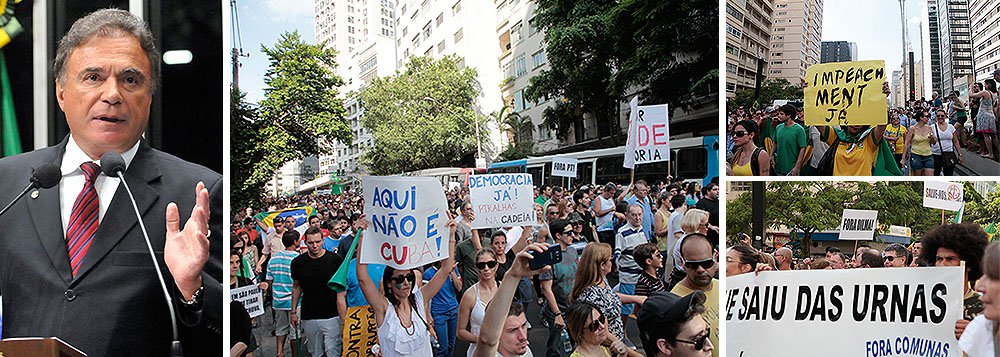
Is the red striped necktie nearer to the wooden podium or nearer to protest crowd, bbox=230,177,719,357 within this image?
the wooden podium

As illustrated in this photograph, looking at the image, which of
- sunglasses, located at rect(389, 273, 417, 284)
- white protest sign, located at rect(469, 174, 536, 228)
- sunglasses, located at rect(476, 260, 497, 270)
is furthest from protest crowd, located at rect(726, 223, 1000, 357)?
sunglasses, located at rect(389, 273, 417, 284)

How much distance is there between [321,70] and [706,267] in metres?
→ 2.37

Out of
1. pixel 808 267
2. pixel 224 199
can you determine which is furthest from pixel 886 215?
pixel 224 199

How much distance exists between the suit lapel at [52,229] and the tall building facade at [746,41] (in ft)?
11.3

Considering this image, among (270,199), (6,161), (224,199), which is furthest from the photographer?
(270,199)

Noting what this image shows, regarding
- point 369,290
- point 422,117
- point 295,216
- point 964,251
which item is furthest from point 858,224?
point 295,216

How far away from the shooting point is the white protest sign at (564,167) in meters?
3.59

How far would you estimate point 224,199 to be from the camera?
3.10 m

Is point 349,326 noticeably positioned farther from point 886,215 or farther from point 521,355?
point 886,215

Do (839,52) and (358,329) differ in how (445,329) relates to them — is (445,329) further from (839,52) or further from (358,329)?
(839,52)

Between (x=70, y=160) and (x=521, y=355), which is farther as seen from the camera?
(x=521, y=355)

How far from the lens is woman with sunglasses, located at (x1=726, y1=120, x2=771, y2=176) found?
3646mm

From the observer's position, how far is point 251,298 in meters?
3.20

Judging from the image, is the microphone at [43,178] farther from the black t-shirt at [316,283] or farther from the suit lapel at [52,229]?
the black t-shirt at [316,283]
